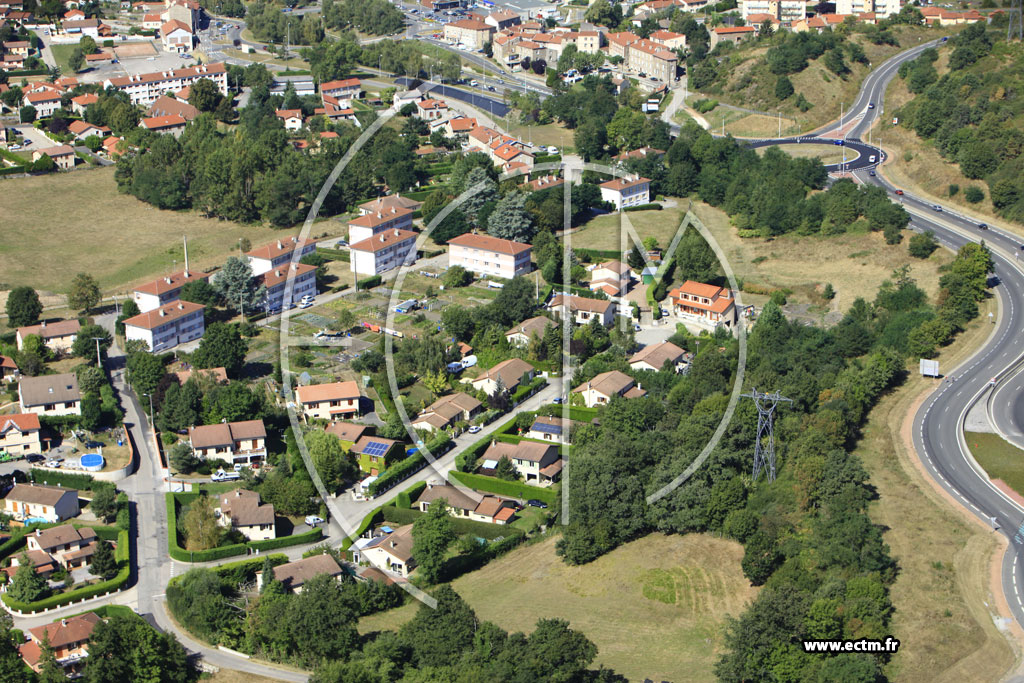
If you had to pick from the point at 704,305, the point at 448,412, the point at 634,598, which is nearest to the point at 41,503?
the point at 448,412

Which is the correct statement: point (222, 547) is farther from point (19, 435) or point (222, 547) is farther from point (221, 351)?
point (221, 351)

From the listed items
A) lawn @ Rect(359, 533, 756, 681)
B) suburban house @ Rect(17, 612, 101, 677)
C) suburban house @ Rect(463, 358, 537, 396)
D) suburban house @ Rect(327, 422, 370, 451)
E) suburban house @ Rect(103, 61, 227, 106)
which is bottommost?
lawn @ Rect(359, 533, 756, 681)

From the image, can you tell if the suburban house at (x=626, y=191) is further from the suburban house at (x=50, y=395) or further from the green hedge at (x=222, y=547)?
the green hedge at (x=222, y=547)

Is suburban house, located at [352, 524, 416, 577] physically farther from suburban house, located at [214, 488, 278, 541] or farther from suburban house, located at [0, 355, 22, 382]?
suburban house, located at [0, 355, 22, 382]

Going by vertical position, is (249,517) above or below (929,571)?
below

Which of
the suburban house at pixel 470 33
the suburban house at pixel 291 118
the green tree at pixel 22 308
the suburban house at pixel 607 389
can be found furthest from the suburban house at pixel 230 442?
the suburban house at pixel 470 33

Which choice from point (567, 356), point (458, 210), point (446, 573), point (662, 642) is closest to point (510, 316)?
point (567, 356)

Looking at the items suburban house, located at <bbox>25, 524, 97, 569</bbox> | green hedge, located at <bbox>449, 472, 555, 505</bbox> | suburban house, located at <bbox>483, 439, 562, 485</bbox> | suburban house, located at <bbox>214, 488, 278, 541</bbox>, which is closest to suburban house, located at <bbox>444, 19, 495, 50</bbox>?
suburban house, located at <bbox>483, 439, 562, 485</bbox>
